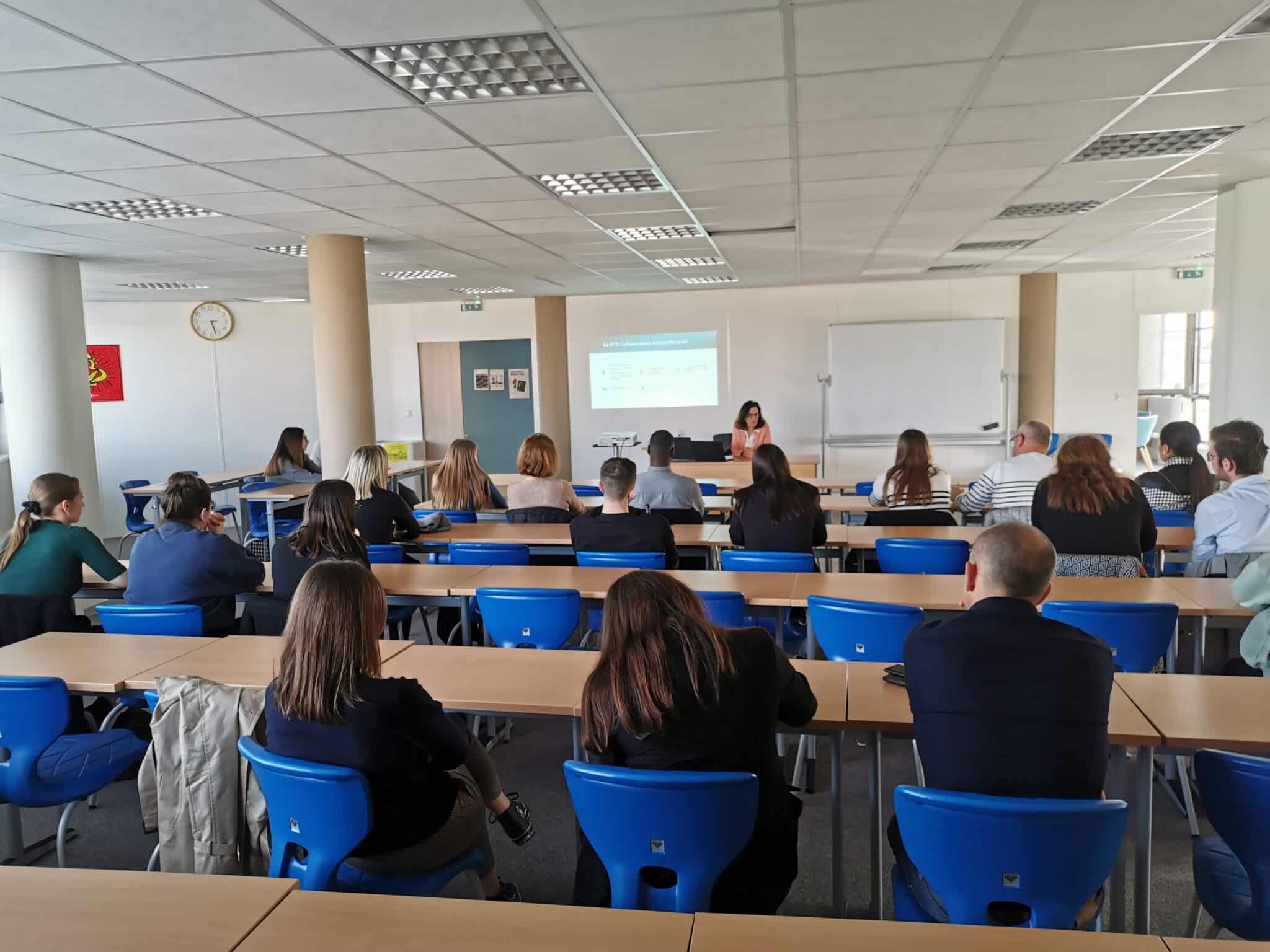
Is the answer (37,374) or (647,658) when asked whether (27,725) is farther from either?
(37,374)

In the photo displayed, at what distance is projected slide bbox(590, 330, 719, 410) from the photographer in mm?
11633

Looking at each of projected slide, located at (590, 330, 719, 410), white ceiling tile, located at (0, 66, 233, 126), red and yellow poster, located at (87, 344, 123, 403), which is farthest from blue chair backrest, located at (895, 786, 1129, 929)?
red and yellow poster, located at (87, 344, 123, 403)

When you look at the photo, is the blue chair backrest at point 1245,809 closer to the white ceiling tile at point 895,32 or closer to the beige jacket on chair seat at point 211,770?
the beige jacket on chair seat at point 211,770

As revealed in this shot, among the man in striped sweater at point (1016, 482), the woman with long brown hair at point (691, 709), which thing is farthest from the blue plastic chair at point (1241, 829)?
the man in striped sweater at point (1016, 482)

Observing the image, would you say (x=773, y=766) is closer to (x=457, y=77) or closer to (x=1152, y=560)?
(x=457, y=77)

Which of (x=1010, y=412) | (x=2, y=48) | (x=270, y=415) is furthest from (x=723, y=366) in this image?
(x=2, y=48)

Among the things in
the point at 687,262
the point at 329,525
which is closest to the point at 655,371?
the point at 687,262

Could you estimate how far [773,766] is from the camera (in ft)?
6.30

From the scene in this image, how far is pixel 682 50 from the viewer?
10.0ft

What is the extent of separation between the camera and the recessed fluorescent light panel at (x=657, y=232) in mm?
6816

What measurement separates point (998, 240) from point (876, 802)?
Answer: 6.88m

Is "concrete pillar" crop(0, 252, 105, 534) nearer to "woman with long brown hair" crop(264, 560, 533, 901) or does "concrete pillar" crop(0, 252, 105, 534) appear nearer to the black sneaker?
"woman with long brown hair" crop(264, 560, 533, 901)

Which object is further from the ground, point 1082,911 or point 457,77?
point 457,77

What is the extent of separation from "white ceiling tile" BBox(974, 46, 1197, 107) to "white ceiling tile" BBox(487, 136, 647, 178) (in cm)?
171
